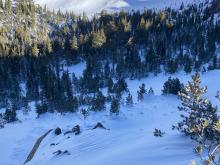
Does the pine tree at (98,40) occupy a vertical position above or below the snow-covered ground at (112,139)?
below

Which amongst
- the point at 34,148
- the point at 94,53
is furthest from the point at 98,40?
the point at 34,148

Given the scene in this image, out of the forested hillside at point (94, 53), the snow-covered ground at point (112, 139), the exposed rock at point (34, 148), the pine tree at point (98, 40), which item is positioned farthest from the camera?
the pine tree at point (98, 40)

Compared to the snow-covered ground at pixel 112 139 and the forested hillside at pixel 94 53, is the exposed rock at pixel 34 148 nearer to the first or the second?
the snow-covered ground at pixel 112 139

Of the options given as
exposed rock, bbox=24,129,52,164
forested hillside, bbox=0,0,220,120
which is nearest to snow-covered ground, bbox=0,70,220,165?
exposed rock, bbox=24,129,52,164

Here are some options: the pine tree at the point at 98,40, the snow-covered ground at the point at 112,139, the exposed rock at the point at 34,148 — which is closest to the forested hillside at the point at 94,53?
the pine tree at the point at 98,40

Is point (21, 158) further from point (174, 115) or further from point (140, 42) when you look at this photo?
point (140, 42)

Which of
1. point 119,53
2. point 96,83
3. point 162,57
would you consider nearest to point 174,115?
point 96,83
